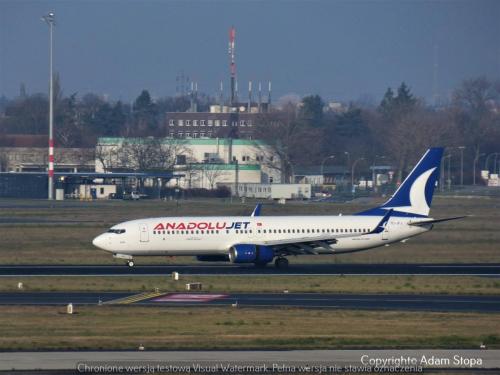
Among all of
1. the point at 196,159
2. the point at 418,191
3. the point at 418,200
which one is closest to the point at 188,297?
the point at 418,200

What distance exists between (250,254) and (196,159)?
119185 millimetres

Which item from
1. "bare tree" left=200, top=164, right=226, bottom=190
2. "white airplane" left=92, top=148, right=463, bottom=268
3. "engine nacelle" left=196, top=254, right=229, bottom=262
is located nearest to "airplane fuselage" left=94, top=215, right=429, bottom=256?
"white airplane" left=92, top=148, right=463, bottom=268

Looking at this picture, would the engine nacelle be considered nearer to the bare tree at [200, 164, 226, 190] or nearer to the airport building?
the bare tree at [200, 164, 226, 190]

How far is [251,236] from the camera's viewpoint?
5641 centimetres

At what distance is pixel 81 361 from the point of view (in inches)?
1112

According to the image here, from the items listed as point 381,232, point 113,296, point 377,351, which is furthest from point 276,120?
point 377,351

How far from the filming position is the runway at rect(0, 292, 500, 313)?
40250 millimetres

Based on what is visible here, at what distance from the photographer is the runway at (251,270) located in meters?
52.2

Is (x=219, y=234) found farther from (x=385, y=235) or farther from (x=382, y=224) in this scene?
(x=385, y=235)

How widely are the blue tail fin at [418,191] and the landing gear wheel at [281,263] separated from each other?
646cm

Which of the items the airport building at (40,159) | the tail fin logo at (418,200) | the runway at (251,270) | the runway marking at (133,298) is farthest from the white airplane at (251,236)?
the airport building at (40,159)

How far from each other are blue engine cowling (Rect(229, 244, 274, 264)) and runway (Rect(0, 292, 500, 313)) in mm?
10562

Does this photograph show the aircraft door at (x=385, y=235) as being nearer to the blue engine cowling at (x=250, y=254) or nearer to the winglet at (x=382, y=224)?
the winglet at (x=382, y=224)

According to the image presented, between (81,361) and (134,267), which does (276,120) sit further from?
(81,361)
